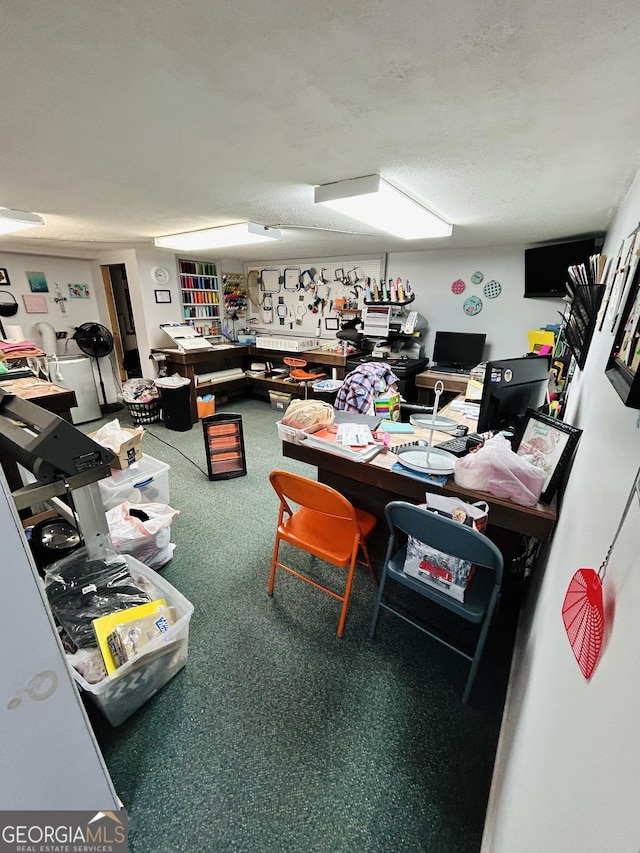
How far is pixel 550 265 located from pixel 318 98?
328 cm

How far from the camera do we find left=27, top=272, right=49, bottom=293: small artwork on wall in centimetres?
426

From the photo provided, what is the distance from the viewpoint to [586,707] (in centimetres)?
52

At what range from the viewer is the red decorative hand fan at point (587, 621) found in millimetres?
518

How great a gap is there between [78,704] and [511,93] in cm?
201

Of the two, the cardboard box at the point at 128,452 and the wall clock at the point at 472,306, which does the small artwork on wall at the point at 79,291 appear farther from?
the wall clock at the point at 472,306

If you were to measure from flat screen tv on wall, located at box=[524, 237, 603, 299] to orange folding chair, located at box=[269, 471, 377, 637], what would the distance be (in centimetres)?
310

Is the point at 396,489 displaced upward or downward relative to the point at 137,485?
upward

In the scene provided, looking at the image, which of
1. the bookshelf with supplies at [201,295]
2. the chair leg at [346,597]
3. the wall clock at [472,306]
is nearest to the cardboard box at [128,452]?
the chair leg at [346,597]

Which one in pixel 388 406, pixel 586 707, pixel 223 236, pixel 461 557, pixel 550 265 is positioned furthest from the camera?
pixel 550 265

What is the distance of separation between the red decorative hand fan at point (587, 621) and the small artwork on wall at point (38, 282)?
597cm

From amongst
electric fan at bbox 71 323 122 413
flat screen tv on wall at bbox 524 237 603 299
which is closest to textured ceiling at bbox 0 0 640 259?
flat screen tv on wall at bbox 524 237 603 299

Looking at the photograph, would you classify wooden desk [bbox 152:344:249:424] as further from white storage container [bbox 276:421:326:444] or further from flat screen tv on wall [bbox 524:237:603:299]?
flat screen tv on wall [bbox 524:237:603:299]

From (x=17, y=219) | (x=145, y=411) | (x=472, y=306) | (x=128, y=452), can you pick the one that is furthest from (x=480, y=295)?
(x=145, y=411)

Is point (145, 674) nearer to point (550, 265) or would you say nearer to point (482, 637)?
point (482, 637)
